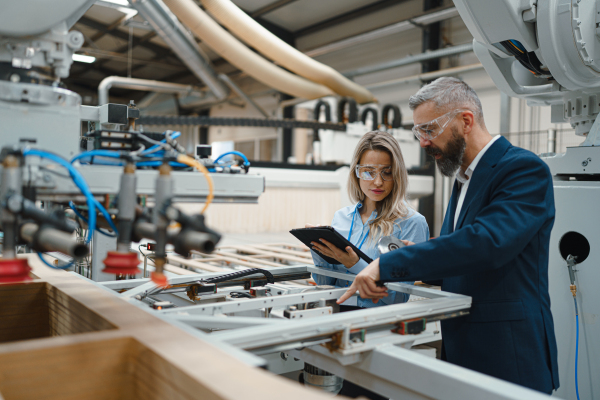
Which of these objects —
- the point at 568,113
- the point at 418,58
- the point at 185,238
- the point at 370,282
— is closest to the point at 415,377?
the point at 370,282

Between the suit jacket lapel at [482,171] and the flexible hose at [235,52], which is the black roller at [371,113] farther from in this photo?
the suit jacket lapel at [482,171]

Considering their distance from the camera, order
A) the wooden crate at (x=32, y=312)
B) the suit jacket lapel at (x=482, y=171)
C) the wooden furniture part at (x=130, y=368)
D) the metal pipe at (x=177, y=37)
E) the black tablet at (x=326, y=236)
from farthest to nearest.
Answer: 1. the metal pipe at (x=177, y=37)
2. the black tablet at (x=326, y=236)
3. the suit jacket lapel at (x=482, y=171)
4. the wooden crate at (x=32, y=312)
5. the wooden furniture part at (x=130, y=368)

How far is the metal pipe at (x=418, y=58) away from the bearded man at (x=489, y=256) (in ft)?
15.5

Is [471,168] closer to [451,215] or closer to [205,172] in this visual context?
[451,215]

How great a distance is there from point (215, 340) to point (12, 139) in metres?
0.55

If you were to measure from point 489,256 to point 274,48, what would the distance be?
16.0 ft

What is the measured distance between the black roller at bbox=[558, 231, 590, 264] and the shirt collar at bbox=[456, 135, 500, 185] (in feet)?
2.40

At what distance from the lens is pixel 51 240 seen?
75 centimetres

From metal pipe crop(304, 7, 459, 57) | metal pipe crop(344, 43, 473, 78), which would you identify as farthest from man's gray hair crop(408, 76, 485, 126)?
metal pipe crop(304, 7, 459, 57)

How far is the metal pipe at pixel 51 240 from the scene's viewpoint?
2.37 ft

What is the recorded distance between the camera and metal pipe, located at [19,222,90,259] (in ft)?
2.37

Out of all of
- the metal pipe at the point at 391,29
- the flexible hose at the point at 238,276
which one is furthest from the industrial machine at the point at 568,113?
the metal pipe at the point at 391,29

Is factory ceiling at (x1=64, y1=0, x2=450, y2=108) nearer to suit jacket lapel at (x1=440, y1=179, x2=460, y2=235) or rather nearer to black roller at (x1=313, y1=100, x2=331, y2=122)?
black roller at (x1=313, y1=100, x2=331, y2=122)

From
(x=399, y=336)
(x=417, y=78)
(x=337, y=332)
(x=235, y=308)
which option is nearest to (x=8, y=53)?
(x=235, y=308)
